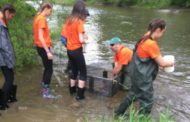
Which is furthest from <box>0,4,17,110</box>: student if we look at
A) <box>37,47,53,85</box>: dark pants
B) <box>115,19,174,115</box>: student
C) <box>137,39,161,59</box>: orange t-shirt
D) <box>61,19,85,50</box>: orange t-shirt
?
<box>137,39,161,59</box>: orange t-shirt

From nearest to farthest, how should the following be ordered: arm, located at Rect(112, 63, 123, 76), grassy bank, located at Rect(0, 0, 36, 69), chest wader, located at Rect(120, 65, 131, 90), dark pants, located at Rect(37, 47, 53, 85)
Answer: dark pants, located at Rect(37, 47, 53, 85), arm, located at Rect(112, 63, 123, 76), chest wader, located at Rect(120, 65, 131, 90), grassy bank, located at Rect(0, 0, 36, 69)

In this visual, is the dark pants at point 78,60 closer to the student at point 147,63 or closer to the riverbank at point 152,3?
the student at point 147,63

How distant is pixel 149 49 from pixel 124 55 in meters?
1.60

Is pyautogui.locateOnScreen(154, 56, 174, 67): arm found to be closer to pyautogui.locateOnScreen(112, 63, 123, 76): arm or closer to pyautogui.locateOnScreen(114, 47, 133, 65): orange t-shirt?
pyautogui.locateOnScreen(114, 47, 133, 65): orange t-shirt

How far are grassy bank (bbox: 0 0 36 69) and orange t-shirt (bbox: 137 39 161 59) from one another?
374cm

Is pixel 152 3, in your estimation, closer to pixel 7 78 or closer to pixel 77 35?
pixel 77 35

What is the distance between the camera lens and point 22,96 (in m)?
6.22

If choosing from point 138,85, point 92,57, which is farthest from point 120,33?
point 138,85

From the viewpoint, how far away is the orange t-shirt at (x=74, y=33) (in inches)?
217

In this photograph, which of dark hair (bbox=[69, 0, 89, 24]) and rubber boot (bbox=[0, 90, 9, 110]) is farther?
dark hair (bbox=[69, 0, 89, 24])

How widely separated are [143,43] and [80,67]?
5.18 ft

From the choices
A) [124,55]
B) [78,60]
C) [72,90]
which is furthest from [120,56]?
[72,90]

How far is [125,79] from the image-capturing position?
654 centimetres

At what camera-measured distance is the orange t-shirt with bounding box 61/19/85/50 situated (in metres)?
5.50
